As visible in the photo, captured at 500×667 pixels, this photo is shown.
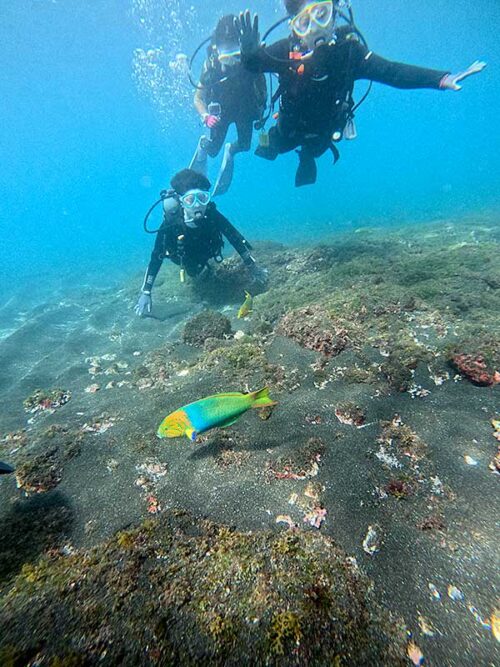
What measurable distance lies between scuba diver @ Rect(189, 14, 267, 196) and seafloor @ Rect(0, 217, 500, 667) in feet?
37.3

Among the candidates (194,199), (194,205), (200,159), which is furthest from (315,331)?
(200,159)

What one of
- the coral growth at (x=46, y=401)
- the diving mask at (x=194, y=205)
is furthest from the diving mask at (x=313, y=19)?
the coral growth at (x=46, y=401)

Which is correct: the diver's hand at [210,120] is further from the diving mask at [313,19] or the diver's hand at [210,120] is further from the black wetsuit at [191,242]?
the diving mask at [313,19]

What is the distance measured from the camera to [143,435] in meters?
3.53

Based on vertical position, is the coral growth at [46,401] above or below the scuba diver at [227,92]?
below

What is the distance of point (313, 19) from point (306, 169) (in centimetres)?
373

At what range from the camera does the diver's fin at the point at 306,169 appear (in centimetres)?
1016

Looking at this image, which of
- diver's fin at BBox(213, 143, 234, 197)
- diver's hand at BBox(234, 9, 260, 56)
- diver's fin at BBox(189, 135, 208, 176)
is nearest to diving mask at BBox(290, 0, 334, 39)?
diver's hand at BBox(234, 9, 260, 56)

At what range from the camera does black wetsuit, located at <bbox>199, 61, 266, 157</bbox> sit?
12.0 meters

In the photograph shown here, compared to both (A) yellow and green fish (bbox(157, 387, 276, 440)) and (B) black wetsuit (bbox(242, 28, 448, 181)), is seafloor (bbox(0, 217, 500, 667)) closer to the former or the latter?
(A) yellow and green fish (bbox(157, 387, 276, 440))

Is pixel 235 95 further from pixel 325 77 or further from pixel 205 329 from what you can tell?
pixel 205 329

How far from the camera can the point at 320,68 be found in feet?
25.3

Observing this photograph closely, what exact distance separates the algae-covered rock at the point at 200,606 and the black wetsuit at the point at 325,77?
31.0 ft

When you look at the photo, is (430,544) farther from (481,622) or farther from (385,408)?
(385,408)
